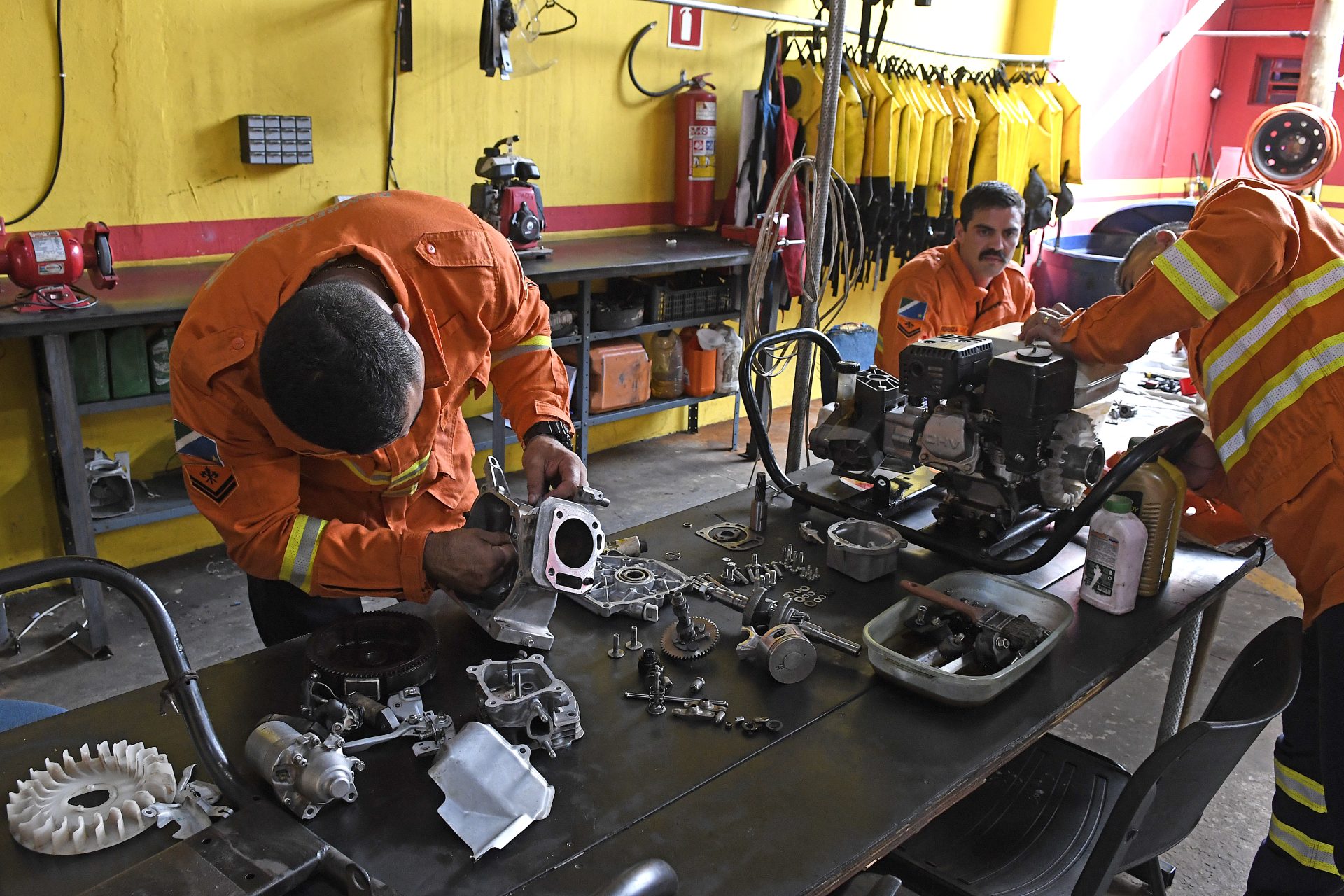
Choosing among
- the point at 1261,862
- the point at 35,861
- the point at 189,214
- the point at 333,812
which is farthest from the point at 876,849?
the point at 189,214

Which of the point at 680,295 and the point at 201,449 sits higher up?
the point at 201,449

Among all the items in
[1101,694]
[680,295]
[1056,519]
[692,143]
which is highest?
[692,143]

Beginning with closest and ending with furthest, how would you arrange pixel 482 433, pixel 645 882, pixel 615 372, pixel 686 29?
pixel 645 882, pixel 482 433, pixel 615 372, pixel 686 29

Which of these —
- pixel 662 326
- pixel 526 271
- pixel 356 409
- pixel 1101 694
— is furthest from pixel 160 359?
pixel 1101 694

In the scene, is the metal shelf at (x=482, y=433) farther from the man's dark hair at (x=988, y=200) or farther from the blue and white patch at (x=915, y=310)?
the man's dark hair at (x=988, y=200)

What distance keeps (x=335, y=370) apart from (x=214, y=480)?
43 centimetres

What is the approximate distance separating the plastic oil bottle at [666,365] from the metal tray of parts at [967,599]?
9.41ft

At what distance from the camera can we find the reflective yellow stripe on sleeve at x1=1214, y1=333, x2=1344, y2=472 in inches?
65.9

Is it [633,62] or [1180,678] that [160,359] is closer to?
[633,62]

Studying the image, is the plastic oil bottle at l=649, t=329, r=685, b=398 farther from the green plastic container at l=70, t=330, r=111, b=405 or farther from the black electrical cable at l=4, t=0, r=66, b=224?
the black electrical cable at l=4, t=0, r=66, b=224

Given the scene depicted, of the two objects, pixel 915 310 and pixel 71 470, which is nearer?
pixel 71 470

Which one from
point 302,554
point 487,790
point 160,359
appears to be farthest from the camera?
point 160,359

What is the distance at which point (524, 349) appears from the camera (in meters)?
2.02

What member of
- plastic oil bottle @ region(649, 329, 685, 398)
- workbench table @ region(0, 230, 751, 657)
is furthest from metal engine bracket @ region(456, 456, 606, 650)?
plastic oil bottle @ region(649, 329, 685, 398)
